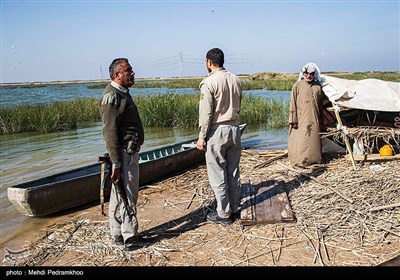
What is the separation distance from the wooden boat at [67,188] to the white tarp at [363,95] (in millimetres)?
3262

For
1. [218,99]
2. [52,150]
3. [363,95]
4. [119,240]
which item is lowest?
[52,150]

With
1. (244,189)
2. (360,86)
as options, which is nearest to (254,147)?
(360,86)

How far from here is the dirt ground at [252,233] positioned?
3.63m

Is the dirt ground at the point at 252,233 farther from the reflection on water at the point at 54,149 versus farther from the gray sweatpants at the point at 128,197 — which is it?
the reflection on water at the point at 54,149

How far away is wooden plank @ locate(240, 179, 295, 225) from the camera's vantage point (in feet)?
14.3

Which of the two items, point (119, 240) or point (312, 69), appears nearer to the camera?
point (119, 240)

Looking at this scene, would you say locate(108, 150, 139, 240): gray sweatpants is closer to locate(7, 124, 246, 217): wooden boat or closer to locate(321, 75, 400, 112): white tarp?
locate(7, 124, 246, 217): wooden boat

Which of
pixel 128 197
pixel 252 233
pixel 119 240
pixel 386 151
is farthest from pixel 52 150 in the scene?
pixel 386 151

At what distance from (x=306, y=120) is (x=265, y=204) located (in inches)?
89.2

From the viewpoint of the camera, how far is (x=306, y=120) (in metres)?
6.38

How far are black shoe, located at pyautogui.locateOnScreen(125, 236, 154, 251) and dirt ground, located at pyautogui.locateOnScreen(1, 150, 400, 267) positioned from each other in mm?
60

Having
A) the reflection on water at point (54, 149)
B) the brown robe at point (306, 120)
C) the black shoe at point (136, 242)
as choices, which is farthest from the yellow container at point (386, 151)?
the black shoe at point (136, 242)

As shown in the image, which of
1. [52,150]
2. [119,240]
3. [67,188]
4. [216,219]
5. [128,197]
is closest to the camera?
[128,197]

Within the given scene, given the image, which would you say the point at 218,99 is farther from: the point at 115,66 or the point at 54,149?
the point at 54,149
